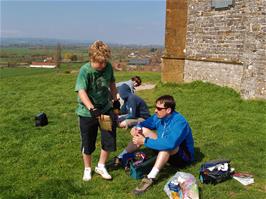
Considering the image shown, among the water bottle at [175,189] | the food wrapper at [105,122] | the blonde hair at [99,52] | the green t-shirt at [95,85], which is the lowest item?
the water bottle at [175,189]

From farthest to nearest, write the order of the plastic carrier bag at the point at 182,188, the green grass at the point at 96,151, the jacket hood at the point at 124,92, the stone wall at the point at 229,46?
the stone wall at the point at 229,46, the jacket hood at the point at 124,92, the green grass at the point at 96,151, the plastic carrier bag at the point at 182,188

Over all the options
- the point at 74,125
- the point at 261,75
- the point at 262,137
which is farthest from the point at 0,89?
the point at 262,137

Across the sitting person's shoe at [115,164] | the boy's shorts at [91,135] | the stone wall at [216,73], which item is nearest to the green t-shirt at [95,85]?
the boy's shorts at [91,135]

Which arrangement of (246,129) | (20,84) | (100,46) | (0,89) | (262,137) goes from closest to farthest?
(100,46) < (262,137) < (246,129) < (0,89) < (20,84)

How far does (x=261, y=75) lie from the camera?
11.6 meters

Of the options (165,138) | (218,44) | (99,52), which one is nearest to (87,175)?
(165,138)

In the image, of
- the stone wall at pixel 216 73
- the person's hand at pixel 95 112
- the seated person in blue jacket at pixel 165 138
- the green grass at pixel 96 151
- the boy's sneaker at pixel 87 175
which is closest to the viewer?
the person's hand at pixel 95 112

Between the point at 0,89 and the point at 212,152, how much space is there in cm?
1275

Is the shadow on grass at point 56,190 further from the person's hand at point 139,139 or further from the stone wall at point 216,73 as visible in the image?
the stone wall at point 216,73

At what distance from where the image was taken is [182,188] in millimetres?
4941

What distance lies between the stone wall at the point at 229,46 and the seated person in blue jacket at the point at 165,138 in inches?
261

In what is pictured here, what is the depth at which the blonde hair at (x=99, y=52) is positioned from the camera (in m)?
5.08

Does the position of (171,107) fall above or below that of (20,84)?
above

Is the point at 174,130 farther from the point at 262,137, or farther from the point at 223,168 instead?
the point at 262,137
